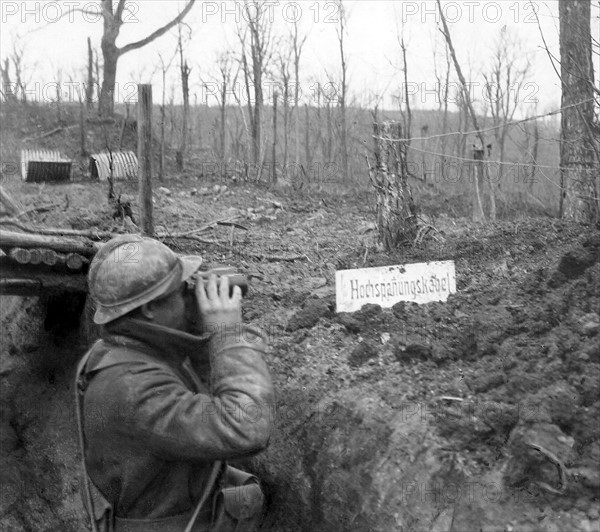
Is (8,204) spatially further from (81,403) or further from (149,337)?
(149,337)

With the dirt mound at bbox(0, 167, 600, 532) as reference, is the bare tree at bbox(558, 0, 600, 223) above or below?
above

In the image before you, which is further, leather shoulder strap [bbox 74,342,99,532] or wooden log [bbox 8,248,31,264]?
wooden log [bbox 8,248,31,264]

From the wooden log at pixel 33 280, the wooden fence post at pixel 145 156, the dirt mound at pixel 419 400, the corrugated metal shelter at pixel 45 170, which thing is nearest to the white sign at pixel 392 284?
the dirt mound at pixel 419 400

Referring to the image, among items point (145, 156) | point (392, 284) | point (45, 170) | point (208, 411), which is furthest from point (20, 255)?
point (45, 170)

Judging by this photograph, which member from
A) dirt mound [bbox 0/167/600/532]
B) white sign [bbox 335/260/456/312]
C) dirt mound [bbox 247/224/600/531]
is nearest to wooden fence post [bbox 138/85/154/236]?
dirt mound [bbox 0/167/600/532]

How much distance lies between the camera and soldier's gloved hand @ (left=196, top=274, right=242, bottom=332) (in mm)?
2805

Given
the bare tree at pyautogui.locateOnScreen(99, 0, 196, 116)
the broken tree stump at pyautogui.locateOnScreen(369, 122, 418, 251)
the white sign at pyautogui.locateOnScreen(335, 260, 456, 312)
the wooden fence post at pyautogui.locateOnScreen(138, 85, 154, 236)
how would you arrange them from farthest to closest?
the bare tree at pyautogui.locateOnScreen(99, 0, 196, 116) < the wooden fence post at pyautogui.locateOnScreen(138, 85, 154, 236) < the broken tree stump at pyautogui.locateOnScreen(369, 122, 418, 251) < the white sign at pyautogui.locateOnScreen(335, 260, 456, 312)

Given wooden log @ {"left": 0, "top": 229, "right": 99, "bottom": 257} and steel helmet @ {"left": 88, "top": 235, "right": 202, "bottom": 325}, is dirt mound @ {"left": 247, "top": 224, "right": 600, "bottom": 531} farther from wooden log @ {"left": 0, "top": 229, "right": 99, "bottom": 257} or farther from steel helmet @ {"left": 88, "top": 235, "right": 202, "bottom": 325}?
wooden log @ {"left": 0, "top": 229, "right": 99, "bottom": 257}

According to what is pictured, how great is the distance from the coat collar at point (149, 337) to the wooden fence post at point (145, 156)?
4.55 m

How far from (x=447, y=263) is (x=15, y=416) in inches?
148

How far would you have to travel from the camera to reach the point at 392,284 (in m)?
4.23

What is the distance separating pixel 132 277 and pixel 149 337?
0.26 meters

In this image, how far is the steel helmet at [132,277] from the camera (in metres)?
2.80

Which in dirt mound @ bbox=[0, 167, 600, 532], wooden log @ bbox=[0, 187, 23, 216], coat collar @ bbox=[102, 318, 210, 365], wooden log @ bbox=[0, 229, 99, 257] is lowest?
dirt mound @ bbox=[0, 167, 600, 532]
